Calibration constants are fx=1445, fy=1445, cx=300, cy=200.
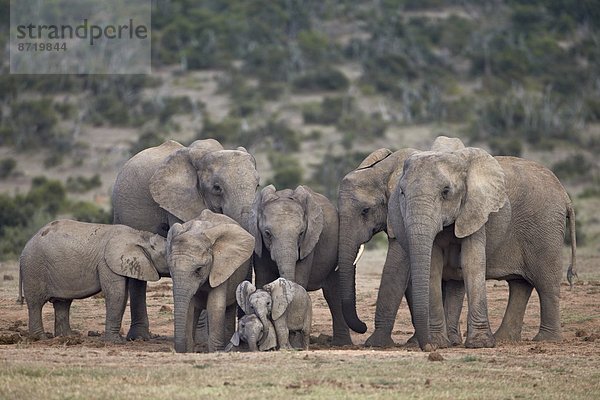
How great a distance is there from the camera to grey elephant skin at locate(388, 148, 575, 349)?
1398 centimetres

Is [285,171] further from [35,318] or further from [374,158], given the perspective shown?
[35,318]

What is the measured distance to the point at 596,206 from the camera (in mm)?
33438

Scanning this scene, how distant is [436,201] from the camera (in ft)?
46.2

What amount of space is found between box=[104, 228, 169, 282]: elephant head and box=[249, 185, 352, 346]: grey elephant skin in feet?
3.27

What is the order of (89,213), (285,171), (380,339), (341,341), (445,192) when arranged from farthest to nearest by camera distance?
(285,171) < (89,213) < (341,341) < (380,339) < (445,192)

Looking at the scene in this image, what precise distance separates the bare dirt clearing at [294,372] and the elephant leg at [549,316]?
18.2 inches

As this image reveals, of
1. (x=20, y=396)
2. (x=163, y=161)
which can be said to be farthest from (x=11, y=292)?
(x=20, y=396)

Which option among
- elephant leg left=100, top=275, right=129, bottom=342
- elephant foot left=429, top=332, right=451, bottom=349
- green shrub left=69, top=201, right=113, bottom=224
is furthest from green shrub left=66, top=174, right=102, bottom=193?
elephant foot left=429, top=332, right=451, bottom=349

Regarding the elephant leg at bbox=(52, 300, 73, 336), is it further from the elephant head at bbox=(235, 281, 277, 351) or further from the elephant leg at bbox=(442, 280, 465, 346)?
the elephant leg at bbox=(442, 280, 465, 346)

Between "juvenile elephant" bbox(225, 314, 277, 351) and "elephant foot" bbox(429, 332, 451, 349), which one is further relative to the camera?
"elephant foot" bbox(429, 332, 451, 349)

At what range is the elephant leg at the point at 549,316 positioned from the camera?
15.7m

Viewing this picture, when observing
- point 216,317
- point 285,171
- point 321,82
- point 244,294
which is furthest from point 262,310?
point 321,82

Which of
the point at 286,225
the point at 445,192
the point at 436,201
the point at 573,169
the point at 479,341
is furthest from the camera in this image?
the point at 573,169

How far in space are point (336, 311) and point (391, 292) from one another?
3.12 ft
